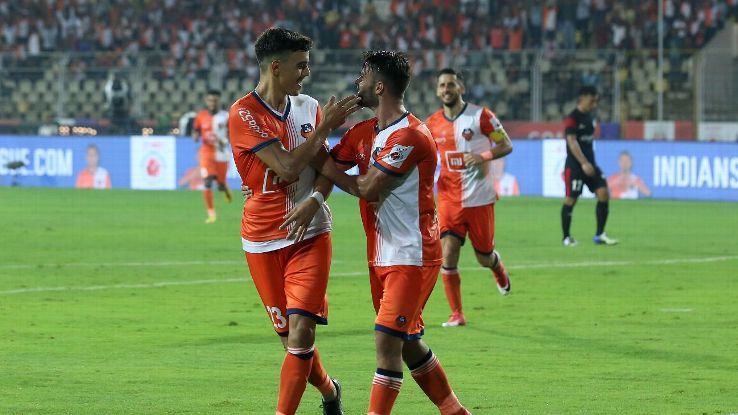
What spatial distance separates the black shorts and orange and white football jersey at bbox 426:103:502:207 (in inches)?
307

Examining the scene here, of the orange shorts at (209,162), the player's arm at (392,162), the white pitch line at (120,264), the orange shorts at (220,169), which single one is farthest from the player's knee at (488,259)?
the orange shorts at (220,169)

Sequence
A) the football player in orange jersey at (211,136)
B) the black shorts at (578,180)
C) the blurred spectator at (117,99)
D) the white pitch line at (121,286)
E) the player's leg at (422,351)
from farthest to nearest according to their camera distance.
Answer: the blurred spectator at (117,99)
the football player in orange jersey at (211,136)
the black shorts at (578,180)
the white pitch line at (121,286)
the player's leg at (422,351)

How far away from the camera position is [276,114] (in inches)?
310

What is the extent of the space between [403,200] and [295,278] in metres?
0.75

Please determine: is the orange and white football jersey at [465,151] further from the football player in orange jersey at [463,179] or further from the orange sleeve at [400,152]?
the orange sleeve at [400,152]

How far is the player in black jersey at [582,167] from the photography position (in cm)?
2120

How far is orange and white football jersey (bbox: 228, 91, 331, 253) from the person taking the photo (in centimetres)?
779

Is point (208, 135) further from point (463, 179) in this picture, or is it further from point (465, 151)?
point (463, 179)

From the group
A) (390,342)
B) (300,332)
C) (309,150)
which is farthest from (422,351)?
(309,150)

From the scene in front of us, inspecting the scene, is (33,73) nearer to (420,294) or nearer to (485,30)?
(485,30)

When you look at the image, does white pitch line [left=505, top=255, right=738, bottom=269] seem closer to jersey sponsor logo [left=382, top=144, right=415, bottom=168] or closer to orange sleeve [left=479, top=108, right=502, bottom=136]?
orange sleeve [left=479, top=108, right=502, bottom=136]

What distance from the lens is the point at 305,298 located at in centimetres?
764

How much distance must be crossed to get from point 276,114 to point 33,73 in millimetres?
31321

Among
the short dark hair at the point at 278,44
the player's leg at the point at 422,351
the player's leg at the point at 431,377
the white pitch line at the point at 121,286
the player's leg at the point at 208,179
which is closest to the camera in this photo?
the player's leg at the point at 422,351
